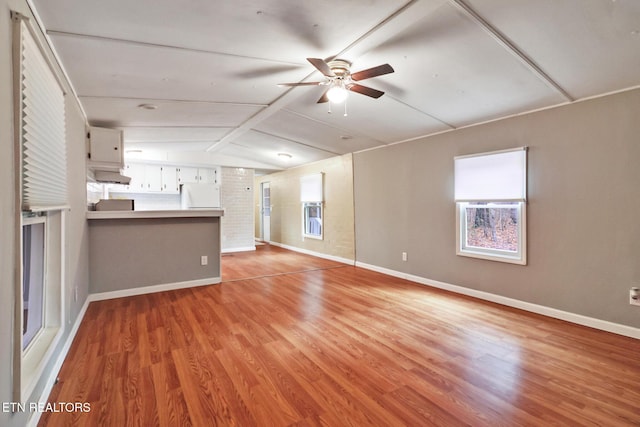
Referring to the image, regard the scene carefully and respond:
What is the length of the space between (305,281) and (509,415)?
10.8 feet

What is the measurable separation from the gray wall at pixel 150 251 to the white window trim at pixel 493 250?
3.39 m

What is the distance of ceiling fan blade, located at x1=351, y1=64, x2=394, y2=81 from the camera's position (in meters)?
2.27

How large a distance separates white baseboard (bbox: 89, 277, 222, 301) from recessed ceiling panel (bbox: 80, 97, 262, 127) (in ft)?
7.20

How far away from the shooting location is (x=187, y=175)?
7.30 metres

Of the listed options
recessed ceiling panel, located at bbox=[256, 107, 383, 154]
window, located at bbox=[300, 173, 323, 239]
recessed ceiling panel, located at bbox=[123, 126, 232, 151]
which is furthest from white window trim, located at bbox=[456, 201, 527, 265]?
recessed ceiling panel, located at bbox=[123, 126, 232, 151]

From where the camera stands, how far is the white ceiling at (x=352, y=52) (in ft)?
6.20

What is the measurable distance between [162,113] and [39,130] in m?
2.41

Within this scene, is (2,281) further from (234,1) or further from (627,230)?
(627,230)

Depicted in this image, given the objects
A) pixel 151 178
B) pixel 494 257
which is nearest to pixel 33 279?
pixel 494 257

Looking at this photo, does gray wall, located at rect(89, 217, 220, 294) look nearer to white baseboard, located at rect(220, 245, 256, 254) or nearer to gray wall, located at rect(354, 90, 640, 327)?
white baseboard, located at rect(220, 245, 256, 254)

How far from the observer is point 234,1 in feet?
5.94

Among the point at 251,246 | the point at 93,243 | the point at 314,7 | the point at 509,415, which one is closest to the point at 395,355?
the point at 509,415

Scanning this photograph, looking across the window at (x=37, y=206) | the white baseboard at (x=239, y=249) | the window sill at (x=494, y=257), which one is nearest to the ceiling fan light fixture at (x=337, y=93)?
the window at (x=37, y=206)

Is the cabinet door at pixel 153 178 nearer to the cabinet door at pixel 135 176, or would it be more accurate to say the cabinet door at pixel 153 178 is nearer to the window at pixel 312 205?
the cabinet door at pixel 135 176
